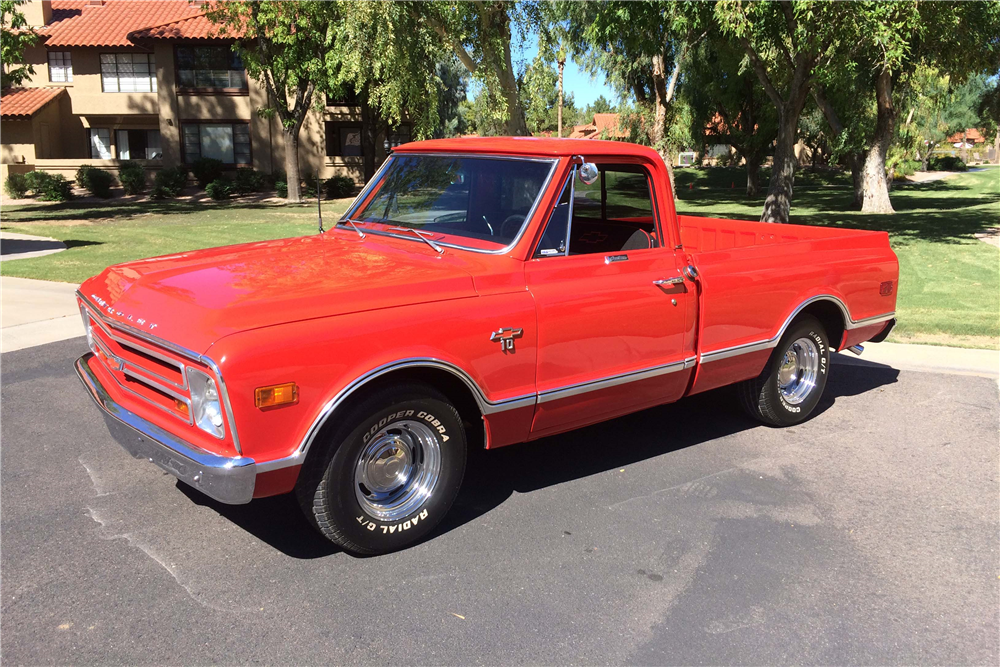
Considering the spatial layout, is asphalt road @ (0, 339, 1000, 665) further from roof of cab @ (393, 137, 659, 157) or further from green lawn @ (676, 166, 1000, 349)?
green lawn @ (676, 166, 1000, 349)

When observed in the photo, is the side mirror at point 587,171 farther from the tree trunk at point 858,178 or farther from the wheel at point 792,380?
the tree trunk at point 858,178

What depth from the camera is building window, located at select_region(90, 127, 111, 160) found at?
40594 millimetres

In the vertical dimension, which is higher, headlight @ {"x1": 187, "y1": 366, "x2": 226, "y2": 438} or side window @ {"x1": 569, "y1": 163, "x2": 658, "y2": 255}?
side window @ {"x1": 569, "y1": 163, "x2": 658, "y2": 255}

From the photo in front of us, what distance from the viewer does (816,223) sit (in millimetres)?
22859

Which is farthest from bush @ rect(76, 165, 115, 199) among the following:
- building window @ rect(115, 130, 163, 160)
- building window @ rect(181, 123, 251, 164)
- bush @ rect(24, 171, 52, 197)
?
building window @ rect(115, 130, 163, 160)

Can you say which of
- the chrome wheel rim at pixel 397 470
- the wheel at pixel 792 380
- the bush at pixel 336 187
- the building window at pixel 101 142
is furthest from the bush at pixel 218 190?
the chrome wheel rim at pixel 397 470

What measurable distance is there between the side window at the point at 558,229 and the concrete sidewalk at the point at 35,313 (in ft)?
19.4

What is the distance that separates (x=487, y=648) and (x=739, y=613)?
1164 mm

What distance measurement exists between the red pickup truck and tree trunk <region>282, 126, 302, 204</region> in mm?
28646

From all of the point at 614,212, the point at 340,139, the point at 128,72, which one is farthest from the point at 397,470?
the point at 128,72

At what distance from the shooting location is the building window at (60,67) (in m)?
40.2

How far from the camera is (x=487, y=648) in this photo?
352cm

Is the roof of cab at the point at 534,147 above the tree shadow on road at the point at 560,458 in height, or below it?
above

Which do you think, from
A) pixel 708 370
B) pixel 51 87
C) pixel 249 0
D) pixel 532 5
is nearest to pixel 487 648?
pixel 708 370
